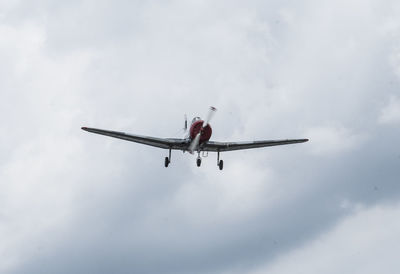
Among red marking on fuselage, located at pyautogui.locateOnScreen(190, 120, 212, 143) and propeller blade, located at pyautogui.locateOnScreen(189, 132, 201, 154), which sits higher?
red marking on fuselage, located at pyautogui.locateOnScreen(190, 120, 212, 143)

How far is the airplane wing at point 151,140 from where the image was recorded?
72.1m

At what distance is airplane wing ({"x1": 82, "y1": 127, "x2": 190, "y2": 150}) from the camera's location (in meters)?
72.1

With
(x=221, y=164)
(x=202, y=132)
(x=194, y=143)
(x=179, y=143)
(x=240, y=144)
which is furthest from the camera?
(x=240, y=144)

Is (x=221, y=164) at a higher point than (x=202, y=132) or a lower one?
lower

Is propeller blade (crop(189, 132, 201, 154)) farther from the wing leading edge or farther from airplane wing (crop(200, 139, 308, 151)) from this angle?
airplane wing (crop(200, 139, 308, 151))

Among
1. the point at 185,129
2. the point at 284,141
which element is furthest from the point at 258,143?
the point at 185,129

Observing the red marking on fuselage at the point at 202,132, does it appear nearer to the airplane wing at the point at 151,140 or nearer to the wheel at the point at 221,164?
the airplane wing at the point at 151,140

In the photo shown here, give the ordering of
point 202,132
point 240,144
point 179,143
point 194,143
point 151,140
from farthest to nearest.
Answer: point 240,144 < point 151,140 < point 179,143 < point 194,143 < point 202,132

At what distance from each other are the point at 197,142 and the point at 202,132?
1.14 m

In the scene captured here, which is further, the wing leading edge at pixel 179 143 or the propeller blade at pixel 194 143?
the wing leading edge at pixel 179 143

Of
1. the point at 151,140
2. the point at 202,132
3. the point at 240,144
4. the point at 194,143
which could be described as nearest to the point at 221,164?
the point at 240,144

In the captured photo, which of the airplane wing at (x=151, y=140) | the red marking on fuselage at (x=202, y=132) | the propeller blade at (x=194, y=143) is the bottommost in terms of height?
the propeller blade at (x=194, y=143)

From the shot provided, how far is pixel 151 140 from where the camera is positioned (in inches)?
2921

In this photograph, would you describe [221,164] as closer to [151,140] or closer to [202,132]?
[202,132]
